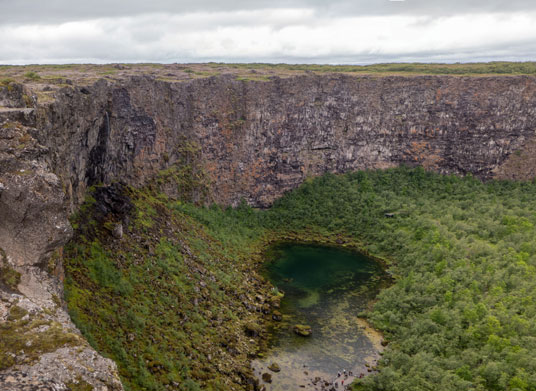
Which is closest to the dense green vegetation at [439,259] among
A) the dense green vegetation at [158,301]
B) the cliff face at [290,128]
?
the cliff face at [290,128]

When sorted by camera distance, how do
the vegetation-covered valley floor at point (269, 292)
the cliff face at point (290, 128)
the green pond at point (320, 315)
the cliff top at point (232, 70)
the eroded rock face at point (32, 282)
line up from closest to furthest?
the eroded rock face at point (32, 282) → the vegetation-covered valley floor at point (269, 292) → the green pond at point (320, 315) → the cliff face at point (290, 128) → the cliff top at point (232, 70)

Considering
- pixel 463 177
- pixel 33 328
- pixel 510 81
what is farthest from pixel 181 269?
pixel 510 81

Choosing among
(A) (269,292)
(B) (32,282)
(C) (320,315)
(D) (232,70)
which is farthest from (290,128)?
(B) (32,282)

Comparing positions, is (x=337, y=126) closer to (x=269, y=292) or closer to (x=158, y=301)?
(x=269, y=292)

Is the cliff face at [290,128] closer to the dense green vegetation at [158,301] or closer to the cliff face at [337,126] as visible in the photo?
the cliff face at [337,126]

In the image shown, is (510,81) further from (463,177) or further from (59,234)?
(59,234)

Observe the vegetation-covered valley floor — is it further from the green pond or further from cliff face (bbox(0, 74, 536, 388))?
cliff face (bbox(0, 74, 536, 388))
